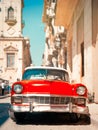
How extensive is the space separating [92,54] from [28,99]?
26.5 ft

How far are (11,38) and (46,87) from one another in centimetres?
7348

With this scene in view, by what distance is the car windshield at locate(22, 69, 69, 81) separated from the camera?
34.1 ft

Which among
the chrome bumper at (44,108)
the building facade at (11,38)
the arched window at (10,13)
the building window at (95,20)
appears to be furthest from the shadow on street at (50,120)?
the arched window at (10,13)

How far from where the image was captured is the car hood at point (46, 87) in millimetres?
8930

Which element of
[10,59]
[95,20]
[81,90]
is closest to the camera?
[81,90]

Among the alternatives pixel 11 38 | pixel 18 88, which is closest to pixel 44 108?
pixel 18 88

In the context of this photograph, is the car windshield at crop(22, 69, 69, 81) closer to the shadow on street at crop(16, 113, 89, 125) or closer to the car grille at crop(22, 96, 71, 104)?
the shadow on street at crop(16, 113, 89, 125)

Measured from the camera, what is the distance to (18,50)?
8175cm

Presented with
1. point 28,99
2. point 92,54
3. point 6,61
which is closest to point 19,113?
point 28,99

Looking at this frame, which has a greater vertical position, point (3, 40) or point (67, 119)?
point (3, 40)

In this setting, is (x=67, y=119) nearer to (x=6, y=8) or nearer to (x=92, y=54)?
(x=92, y=54)

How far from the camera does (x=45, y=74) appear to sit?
412 inches

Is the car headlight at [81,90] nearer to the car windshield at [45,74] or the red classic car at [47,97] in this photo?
the red classic car at [47,97]

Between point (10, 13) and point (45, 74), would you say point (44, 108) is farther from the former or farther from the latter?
point (10, 13)
